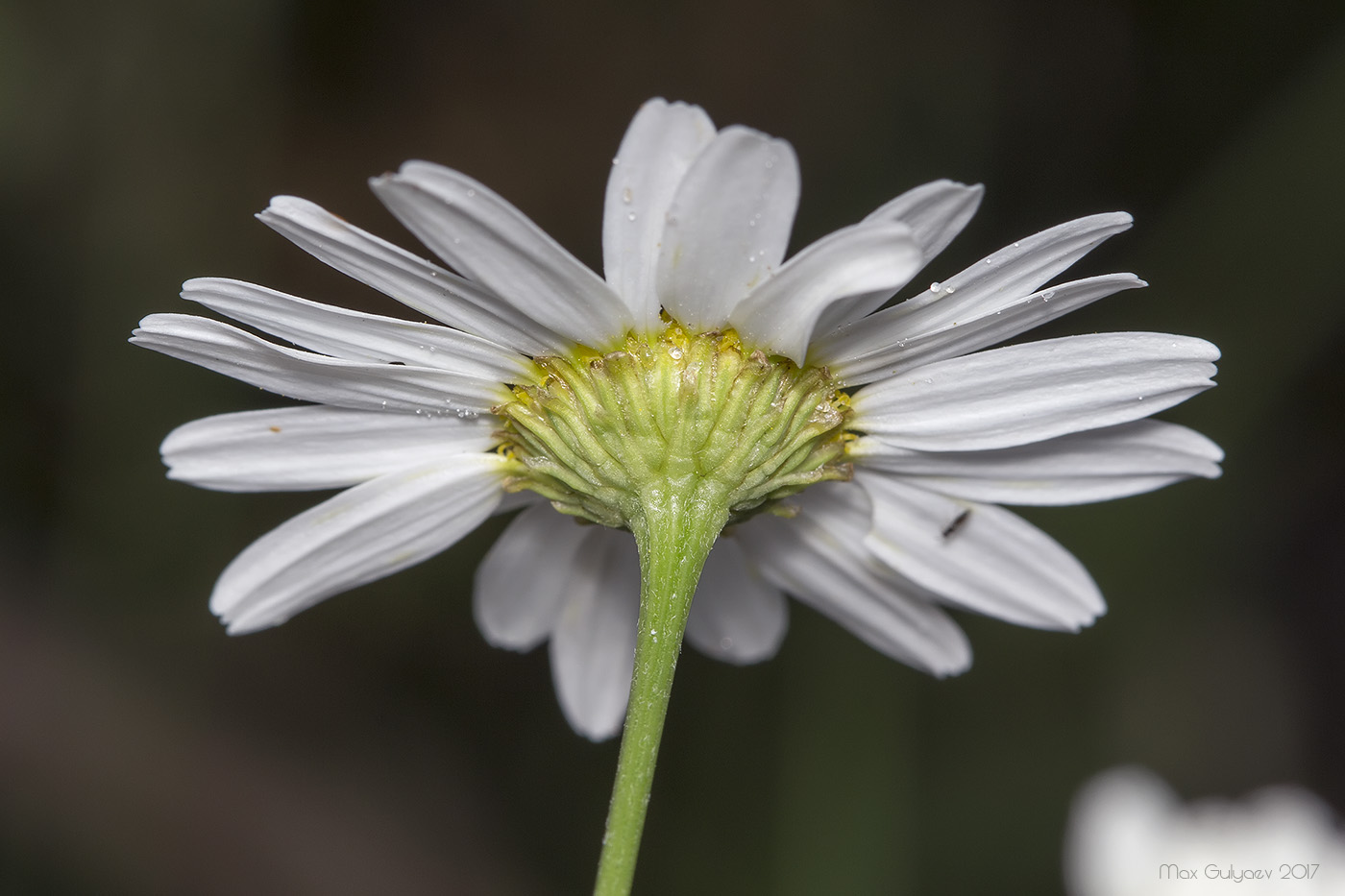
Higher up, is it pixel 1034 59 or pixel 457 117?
pixel 1034 59

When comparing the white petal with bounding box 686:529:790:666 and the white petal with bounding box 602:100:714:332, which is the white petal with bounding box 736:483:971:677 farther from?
the white petal with bounding box 602:100:714:332

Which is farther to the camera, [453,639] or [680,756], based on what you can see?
[453,639]

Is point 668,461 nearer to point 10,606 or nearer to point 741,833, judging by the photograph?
point 741,833

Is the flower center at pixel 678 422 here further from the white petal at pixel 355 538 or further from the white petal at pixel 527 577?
the white petal at pixel 527 577

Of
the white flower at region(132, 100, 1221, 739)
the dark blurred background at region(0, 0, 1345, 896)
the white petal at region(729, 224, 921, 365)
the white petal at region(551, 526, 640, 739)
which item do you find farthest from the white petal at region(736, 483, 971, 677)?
the dark blurred background at region(0, 0, 1345, 896)

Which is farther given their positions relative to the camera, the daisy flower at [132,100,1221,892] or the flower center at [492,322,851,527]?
the flower center at [492,322,851,527]

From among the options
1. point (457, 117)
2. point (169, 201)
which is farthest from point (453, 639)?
point (457, 117)

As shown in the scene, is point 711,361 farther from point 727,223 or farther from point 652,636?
point 652,636
